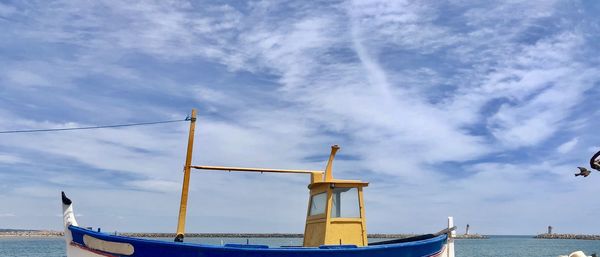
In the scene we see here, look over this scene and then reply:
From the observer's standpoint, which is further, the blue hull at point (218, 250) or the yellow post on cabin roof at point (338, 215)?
the yellow post on cabin roof at point (338, 215)

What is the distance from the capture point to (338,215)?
13.4m

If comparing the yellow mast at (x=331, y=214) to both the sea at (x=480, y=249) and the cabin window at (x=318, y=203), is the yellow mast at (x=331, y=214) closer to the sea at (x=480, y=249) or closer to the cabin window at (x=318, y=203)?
the cabin window at (x=318, y=203)

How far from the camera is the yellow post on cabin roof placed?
13284mm

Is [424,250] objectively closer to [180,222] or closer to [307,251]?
[307,251]

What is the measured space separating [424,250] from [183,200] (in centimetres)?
594

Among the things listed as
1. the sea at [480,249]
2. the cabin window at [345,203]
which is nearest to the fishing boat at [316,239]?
the cabin window at [345,203]

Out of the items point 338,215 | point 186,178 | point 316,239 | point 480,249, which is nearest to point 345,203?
point 338,215

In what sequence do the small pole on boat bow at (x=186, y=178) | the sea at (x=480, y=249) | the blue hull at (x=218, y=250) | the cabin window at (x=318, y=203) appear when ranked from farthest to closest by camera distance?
the sea at (x=480, y=249), the cabin window at (x=318, y=203), the small pole on boat bow at (x=186, y=178), the blue hull at (x=218, y=250)

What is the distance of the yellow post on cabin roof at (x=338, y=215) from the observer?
13.3 metres

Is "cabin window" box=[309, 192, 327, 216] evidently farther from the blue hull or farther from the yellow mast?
the blue hull

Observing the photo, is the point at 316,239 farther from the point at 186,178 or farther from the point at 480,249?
the point at 480,249

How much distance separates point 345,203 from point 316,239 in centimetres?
116

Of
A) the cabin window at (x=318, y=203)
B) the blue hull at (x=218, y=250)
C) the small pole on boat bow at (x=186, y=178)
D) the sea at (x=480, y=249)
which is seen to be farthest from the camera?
the sea at (x=480, y=249)

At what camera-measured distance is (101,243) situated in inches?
440
